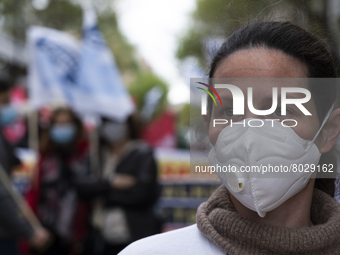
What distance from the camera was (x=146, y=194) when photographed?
3881 mm

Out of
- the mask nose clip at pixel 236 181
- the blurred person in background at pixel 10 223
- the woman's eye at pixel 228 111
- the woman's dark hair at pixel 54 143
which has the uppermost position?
the woman's eye at pixel 228 111

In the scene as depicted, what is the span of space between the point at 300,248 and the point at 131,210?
2.72 metres

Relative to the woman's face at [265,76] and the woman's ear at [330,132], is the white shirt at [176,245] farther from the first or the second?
the woman's ear at [330,132]

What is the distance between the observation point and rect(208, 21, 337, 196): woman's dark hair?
1.42 metres

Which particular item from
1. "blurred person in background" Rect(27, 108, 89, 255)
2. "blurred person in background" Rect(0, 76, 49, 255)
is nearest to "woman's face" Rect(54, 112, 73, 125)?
"blurred person in background" Rect(27, 108, 89, 255)

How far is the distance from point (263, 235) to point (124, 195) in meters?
2.70

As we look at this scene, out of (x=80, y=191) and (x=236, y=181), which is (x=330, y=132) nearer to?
(x=236, y=181)

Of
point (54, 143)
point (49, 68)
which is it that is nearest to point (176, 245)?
point (54, 143)

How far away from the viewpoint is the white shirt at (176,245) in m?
1.32

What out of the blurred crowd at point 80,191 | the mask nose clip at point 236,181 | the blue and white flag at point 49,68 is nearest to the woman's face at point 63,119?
the blurred crowd at point 80,191

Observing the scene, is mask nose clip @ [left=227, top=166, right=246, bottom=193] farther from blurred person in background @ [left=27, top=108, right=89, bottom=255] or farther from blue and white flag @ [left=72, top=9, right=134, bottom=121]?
blue and white flag @ [left=72, top=9, right=134, bottom=121]

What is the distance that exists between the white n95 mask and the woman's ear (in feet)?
0.33

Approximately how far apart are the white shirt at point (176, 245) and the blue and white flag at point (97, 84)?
11.4 feet

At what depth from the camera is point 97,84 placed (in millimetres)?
5113
